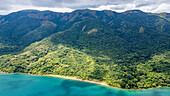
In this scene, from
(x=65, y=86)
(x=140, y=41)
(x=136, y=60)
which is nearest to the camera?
(x=65, y=86)

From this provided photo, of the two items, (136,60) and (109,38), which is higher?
(109,38)

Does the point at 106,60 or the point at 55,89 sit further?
the point at 106,60

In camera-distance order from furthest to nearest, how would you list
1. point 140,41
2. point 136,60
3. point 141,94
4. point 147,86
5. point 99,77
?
point 140,41
point 136,60
point 99,77
point 147,86
point 141,94

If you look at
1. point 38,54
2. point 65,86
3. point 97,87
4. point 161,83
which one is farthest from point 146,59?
point 38,54

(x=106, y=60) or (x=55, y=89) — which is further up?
(x=106, y=60)

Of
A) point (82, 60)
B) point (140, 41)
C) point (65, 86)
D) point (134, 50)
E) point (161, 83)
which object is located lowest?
point (65, 86)

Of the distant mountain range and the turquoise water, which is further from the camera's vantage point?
the distant mountain range

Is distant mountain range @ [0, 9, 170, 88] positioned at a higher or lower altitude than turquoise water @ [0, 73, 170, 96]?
higher

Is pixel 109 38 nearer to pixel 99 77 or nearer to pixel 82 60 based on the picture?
pixel 82 60
